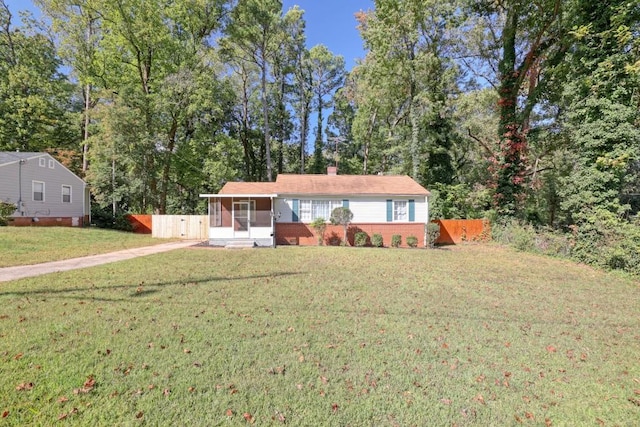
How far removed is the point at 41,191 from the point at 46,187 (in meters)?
0.36

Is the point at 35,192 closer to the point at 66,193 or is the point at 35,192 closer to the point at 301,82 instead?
the point at 66,193

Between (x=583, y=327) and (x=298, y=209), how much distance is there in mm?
12265

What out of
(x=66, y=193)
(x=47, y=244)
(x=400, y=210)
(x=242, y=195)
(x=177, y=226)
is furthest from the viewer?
(x=66, y=193)

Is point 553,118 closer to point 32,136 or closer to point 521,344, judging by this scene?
point 521,344

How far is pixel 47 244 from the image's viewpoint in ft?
40.0

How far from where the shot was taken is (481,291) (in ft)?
23.2

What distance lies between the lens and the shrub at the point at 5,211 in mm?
14984

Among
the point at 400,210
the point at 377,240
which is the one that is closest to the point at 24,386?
the point at 377,240

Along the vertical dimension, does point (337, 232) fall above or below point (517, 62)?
below

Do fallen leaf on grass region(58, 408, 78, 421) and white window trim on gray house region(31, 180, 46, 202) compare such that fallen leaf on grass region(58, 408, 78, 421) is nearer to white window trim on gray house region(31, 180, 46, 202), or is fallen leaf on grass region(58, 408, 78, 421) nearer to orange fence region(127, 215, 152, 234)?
orange fence region(127, 215, 152, 234)

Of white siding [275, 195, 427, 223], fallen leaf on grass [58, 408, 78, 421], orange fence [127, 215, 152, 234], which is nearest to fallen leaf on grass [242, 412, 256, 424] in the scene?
fallen leaf on grass [58, 408, 78, 421]

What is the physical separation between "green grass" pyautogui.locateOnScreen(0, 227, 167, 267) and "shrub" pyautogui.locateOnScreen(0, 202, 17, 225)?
247 cm

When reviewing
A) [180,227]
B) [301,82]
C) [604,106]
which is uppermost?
[301,82]

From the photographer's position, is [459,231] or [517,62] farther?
[517,62]
